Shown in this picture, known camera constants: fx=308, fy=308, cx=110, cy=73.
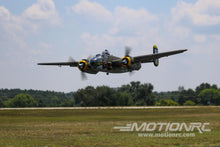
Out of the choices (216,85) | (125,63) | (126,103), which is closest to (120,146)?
(125,63)

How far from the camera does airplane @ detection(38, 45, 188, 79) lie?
43.2 m

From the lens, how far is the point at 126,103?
120m

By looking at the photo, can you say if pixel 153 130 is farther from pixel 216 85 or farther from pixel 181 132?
pixel 216 85

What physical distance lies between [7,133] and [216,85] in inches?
6967

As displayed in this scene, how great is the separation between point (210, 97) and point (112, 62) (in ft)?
442

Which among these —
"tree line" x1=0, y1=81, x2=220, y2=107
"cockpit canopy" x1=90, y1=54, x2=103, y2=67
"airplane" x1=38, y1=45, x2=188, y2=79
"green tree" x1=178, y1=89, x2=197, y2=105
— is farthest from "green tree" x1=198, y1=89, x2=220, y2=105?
"cockpit canopy" x1=90, y1=54, x2=103, y2=67

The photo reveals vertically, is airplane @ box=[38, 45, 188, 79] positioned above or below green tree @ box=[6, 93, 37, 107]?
above

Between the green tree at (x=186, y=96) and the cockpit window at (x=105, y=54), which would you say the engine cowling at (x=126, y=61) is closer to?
the cockpit window at (x=105, y=54)

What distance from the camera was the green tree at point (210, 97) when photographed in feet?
544

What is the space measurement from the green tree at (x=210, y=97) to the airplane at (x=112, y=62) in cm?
12680

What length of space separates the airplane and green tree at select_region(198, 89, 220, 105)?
127 metres

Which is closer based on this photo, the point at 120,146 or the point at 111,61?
the point at 120,146

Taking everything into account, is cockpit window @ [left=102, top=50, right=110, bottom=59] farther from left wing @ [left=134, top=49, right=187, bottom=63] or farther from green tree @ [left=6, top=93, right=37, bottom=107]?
green tree @ [left=6, top=93, right=37, bottom=107]

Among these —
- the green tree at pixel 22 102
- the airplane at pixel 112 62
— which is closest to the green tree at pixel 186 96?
the green tree at pixel 22 102
